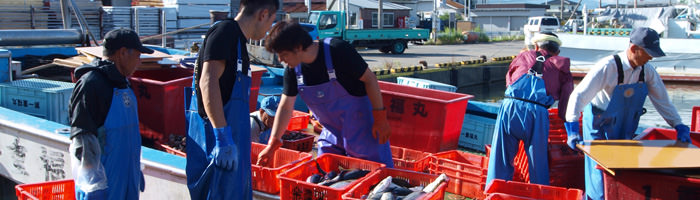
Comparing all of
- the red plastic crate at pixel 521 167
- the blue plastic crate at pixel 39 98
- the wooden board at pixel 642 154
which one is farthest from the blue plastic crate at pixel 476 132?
the blue plastic crate at pixel 39 98

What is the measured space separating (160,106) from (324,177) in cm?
310

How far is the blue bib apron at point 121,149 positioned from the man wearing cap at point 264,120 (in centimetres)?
197

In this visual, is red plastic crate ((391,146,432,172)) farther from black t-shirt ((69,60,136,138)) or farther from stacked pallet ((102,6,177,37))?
stacked pallet ((102,6,177,37))

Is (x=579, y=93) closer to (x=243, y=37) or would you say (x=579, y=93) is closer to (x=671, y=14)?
(x=243, y=37)

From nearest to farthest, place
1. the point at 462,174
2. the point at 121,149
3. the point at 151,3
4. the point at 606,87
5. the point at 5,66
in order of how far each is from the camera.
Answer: the point at 121,149
the point at 606,87
the point at 462,174
the point at 5,66
the point at 151,3

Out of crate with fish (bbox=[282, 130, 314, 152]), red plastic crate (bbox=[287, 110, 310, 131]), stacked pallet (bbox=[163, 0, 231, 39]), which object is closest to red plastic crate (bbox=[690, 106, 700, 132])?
crate with fish (bbox=[282, 130, 314, 152])

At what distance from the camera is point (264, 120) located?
17.6ft

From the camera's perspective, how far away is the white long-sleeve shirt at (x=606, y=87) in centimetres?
359

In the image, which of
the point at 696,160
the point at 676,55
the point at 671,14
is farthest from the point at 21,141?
the point at 671,14

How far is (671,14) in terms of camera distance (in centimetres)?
2228

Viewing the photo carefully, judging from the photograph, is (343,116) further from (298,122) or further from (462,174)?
(298,122)

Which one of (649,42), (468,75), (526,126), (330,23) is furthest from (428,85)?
(330,23)

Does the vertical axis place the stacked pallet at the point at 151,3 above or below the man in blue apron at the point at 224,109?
above

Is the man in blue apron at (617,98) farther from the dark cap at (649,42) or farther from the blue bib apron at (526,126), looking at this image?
the blue bib apron at (526,126)
